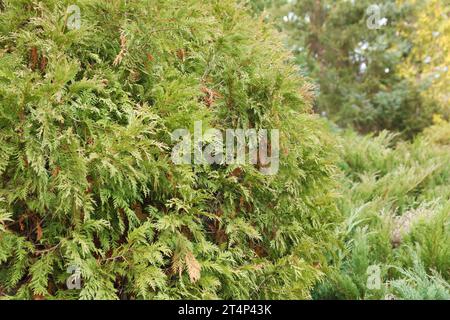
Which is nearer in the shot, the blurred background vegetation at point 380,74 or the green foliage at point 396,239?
the green foliage at point 396,239

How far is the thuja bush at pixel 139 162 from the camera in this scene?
1.93 metres

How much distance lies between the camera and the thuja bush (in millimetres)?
1926

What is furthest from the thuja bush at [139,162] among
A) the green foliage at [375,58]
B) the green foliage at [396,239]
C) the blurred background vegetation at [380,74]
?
the green foliage at [375,58]

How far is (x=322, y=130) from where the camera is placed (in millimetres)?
3021

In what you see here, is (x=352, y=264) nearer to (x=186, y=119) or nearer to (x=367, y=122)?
(x=186, y=119)

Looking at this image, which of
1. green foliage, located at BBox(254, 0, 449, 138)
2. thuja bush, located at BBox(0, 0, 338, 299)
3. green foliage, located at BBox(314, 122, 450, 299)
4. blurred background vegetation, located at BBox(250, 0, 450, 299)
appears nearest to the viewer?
thuja bush, located at BBox(0, 0, 338, 299)

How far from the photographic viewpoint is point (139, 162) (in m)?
2.02

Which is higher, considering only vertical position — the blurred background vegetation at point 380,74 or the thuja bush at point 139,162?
the blurred background vegetation at point 380,74

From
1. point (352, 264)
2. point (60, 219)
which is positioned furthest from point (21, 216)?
point (352, 264)

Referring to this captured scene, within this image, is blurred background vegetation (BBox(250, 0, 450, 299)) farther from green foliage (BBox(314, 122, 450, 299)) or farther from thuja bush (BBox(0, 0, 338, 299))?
thuja bush (BBox(0, 0, 338, 299))

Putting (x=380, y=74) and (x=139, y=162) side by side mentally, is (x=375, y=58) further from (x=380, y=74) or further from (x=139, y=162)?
(x=139, y=162)

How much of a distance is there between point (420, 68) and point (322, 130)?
1036 centimetres

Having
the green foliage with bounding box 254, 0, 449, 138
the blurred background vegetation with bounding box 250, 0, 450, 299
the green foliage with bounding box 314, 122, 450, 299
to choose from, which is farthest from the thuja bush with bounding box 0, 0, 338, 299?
the green foliage with bounding box 254, 0, 449, 138

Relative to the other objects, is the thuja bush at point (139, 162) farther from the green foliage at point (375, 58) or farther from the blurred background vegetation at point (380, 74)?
the green foliage at point (375, 58)
